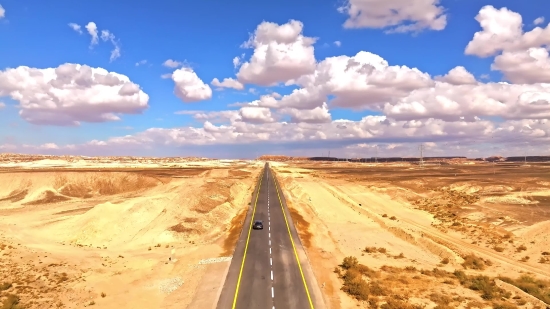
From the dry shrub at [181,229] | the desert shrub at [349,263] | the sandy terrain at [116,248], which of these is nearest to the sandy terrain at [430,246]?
the desert shrub at [349,263]

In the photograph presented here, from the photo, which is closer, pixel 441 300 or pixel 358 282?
pixel 441 300

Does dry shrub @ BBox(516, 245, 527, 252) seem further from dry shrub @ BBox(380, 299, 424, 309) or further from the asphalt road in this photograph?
the asphalt road

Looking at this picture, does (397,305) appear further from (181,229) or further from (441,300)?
(181,229)

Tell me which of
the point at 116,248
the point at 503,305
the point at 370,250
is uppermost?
the point at 503,305

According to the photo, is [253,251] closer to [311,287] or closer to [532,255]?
[311,287]

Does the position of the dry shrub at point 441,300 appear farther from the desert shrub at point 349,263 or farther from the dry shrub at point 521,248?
the dry shrub at point 521,248

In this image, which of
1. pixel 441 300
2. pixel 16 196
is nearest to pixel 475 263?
pixel 441 300

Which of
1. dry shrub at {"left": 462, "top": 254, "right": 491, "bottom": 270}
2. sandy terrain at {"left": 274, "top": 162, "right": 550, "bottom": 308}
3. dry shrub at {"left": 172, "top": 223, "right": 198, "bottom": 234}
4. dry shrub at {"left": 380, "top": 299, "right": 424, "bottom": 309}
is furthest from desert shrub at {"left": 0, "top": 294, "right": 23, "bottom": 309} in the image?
dry shrub at {"left": 462, "top": 254, "right": 491, "bottom": 270}
